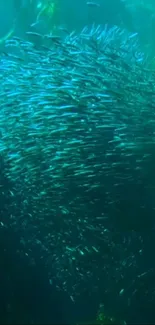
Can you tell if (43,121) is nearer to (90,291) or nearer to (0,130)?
(0,130)

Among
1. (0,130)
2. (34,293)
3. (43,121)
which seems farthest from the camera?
(0,130)

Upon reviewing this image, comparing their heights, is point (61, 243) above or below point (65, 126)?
below

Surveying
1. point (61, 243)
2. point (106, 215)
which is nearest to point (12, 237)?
point (61, 243)

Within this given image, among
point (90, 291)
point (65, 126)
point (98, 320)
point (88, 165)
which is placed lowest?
point (98, 320)

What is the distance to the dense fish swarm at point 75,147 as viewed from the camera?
609 centimetres

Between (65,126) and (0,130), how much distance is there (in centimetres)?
193

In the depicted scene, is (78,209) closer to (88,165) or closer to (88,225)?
(88,225)

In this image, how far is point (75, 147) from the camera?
6.31 meters

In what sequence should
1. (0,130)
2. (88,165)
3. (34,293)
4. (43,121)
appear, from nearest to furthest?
(88,165), (43,121), (34,293), (0,130)

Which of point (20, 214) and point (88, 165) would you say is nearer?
point (88, 165)

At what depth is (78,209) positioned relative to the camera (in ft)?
22.1

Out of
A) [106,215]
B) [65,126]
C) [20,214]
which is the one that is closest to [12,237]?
[20,214]

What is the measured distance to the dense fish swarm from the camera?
240 inches

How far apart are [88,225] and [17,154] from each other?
1807 millimetres
